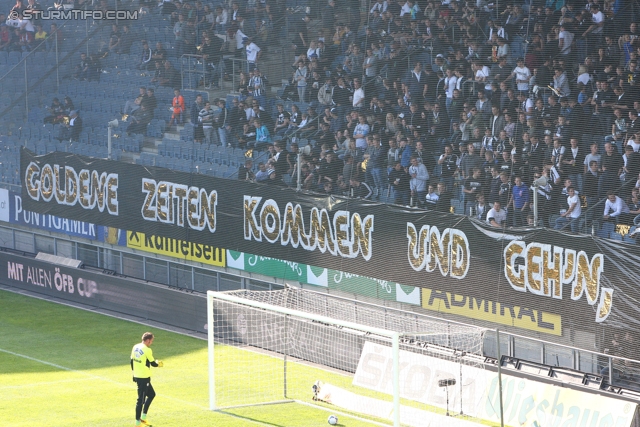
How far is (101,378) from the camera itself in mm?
18000

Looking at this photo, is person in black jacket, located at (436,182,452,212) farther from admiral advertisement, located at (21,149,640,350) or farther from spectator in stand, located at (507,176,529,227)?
spectator in stand, located at (507,176,529,227)

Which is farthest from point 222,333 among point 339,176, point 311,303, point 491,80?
point 491,80

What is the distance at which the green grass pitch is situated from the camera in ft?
51.8

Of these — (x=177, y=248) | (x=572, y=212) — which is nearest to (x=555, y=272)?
(x=572, y=212)

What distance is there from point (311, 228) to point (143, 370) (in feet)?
18.4

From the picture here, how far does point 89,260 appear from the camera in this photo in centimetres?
2442

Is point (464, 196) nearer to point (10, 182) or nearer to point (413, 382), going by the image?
point (413, 382)

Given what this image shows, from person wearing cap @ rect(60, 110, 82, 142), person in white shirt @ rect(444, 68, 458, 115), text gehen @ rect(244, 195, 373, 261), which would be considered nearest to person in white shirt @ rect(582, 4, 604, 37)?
person in white shirt @ rect(444, 68, 458, 115)

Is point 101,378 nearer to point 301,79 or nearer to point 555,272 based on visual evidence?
point 301,79

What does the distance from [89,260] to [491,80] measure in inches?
420

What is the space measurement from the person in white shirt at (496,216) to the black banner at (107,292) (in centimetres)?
620

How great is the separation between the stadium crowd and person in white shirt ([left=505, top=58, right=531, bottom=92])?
0.9 inches

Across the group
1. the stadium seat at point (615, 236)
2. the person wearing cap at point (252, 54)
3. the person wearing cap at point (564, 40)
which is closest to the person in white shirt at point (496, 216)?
the stadium seat at point (615, 236)

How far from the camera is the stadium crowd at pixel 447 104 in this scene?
1630 centimetres
